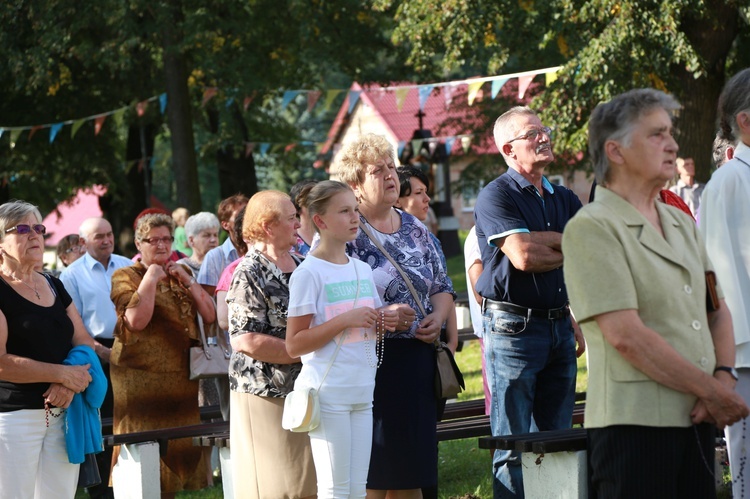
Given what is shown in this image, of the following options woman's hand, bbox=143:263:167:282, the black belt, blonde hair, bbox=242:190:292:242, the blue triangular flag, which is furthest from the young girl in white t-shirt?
the blue triangular flag

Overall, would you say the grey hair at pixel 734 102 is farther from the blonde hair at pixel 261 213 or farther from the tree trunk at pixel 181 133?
the tree trunk at pixel 181 133

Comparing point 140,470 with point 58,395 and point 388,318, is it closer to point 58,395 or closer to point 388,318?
point 58,395

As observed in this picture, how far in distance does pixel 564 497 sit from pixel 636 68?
435 inches

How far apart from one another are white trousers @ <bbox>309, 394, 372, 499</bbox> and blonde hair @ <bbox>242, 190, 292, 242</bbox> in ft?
3.56

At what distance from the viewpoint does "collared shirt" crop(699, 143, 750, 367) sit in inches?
167

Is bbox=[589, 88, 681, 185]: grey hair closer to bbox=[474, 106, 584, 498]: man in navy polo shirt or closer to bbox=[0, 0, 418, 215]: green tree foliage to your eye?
bbox=[474, 106, 584, 498]: man in navy polo shirt

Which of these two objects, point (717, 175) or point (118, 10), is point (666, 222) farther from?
point (118, 10)

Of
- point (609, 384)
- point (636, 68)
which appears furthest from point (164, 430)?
point (636, 68)

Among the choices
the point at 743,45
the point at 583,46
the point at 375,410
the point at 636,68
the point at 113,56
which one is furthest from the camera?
the point at 113,56

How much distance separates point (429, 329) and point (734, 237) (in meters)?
1.61

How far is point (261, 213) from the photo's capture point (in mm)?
5637

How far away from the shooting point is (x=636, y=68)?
590 inches

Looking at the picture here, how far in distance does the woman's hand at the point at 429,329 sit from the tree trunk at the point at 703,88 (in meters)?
11.2

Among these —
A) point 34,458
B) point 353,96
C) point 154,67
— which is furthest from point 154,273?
point 154,67
